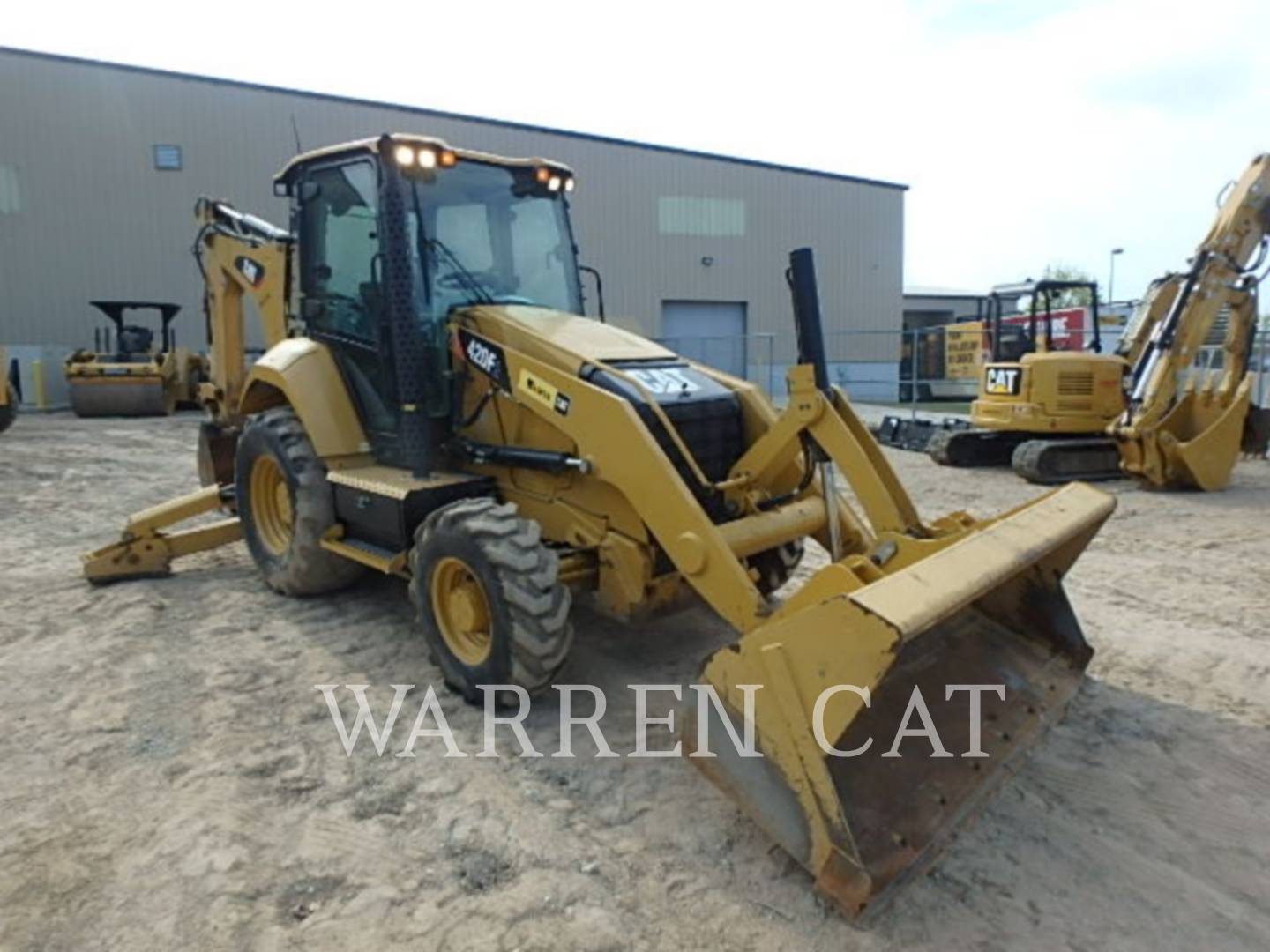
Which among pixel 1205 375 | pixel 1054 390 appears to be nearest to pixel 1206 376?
pixel 1205 375

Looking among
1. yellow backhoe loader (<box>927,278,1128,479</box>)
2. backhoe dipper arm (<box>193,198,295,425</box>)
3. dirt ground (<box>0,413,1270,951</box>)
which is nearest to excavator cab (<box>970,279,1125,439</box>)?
→ yellow backhoe loader (<box>927,278,1128,479</box>)

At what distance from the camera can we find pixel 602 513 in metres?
4.09

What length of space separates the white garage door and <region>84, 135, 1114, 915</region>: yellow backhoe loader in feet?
64.2

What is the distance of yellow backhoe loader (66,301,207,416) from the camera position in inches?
679

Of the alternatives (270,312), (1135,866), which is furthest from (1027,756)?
(270,312)

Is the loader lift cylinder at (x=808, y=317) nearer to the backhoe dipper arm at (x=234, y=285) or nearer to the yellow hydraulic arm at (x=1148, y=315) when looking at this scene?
the backhoe dipper arm at (x=234, y=285)

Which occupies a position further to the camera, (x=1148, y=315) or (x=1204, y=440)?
(x=1148, y=315)

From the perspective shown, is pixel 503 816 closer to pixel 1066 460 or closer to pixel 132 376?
pixel 1066 460

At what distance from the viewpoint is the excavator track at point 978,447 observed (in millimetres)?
11844

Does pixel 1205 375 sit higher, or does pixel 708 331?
pixel 708 331

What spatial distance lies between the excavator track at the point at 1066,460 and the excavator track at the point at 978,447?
3.95ft

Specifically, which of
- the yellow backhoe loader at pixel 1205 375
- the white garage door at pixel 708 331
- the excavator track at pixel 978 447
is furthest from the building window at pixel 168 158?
the yellow backhoe loader at pixel 1205 375

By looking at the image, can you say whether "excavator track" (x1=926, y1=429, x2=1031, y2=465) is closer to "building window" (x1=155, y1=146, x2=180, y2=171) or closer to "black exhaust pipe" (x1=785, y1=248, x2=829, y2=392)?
"black exhaust pipe" (x1=785, y1=248, x2=829, y2=392)

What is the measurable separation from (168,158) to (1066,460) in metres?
20.3
